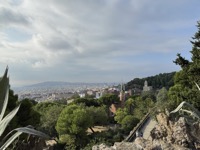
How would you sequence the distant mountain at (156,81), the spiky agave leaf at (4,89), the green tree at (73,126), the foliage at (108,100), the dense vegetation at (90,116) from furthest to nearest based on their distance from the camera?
the distant mountain at (156,81)
the foliage at (108,100)
the green tree at (73,126)
the dense vegetation at (90,116)
the spiky agave leaf at (4,89)

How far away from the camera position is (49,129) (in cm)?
3061

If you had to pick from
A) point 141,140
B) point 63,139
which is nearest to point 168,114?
point 141,140

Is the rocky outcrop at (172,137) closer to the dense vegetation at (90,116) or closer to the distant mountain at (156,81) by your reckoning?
the dense vegetation at (90,116)

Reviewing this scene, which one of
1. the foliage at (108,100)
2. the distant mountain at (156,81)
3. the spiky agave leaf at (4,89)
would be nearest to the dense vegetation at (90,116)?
the spiky agave leaf at (4,89)

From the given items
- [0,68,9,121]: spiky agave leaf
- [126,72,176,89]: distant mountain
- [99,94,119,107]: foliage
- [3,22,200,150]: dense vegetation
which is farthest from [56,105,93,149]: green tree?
[126,72,176,89]: distant mountain

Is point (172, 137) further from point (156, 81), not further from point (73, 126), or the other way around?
point (156, 81)

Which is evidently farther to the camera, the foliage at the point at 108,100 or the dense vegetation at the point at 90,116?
the foliage at the point at 108,100

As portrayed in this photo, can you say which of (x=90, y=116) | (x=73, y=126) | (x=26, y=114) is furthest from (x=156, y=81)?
Answer: (x=26, y=114)

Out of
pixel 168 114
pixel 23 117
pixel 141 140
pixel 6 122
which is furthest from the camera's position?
pixel 23 117

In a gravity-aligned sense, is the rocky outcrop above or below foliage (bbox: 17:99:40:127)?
above

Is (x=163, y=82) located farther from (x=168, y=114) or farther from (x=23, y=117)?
(x=168, y=114)

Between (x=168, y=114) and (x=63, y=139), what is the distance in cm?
2083

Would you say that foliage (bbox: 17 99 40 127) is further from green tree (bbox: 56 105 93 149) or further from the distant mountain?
the distant mountain

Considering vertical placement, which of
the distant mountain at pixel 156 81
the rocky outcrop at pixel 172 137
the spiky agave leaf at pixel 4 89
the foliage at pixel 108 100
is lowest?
the foliage at pixel 108 100
